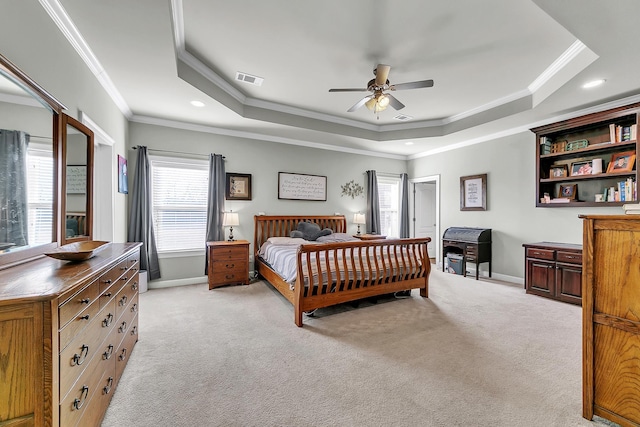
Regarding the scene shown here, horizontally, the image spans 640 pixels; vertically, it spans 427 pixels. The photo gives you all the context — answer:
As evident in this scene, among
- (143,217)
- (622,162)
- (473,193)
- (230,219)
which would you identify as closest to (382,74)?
(230,219)

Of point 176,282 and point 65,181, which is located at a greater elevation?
point 65,181

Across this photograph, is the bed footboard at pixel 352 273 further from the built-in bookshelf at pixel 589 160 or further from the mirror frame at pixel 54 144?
the built-in bookshelf at pixel 589 160

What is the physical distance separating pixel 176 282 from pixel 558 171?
6.49 m

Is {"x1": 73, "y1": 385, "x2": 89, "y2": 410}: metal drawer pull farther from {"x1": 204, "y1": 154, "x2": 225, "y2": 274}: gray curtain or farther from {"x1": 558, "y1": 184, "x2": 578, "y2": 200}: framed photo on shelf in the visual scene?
{"x1": 558, "y1": 184, "x2": 578, "y2": 200}: framed photo on shelf

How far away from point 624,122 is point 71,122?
20.8ft

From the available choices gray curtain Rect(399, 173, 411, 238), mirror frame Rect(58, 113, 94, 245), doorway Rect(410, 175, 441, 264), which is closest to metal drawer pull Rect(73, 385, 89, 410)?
mirror frame Rect(58, 113, 94, 245)

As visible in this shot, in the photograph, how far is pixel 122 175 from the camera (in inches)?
152

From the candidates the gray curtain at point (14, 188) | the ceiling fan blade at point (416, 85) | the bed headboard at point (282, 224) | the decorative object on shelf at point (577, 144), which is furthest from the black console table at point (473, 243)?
the gray curtain at point (14, 188)

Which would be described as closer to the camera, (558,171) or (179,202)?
(558,171)

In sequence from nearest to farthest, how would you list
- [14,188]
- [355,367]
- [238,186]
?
[14,188]
[355,367]
[238,186]

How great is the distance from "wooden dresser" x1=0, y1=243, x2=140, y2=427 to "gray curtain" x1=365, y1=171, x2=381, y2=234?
17.1ft

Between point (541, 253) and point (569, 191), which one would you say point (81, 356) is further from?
point (569, 191)

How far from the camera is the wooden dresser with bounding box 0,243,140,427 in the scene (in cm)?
96

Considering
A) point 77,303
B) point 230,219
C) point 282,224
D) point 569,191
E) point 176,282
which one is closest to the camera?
point 77,303
